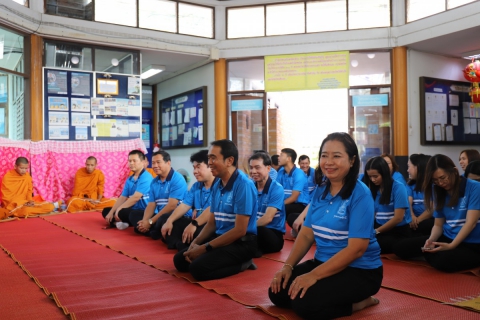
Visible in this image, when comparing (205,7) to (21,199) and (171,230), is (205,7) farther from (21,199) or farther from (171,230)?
(171,230)

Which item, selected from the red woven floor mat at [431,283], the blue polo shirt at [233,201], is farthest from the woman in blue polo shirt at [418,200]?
the blue polo shirt at [233,201]

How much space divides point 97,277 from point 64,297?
482 millimetres

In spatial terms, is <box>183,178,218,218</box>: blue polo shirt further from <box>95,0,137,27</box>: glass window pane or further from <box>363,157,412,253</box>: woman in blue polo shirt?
<box>95,0,137,27</box>: glass window pane

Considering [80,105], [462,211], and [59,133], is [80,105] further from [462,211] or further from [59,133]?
[462,211]

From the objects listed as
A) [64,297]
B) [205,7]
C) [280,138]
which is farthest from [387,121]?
[64,297]

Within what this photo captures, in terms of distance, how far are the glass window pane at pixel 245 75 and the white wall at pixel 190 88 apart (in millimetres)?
366

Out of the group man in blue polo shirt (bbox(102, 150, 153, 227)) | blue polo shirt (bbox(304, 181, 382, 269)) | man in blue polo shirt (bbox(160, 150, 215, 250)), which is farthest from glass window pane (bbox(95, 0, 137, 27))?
blue polo shirt (bbox(304, 181, 382, 269))

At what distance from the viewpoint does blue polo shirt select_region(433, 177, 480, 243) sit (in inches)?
122

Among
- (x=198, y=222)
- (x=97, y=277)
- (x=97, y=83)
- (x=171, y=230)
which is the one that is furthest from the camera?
(x=97, y=83)

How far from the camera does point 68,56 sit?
25.0 feet

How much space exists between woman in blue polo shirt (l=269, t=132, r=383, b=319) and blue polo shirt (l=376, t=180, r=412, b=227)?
60.8 inches

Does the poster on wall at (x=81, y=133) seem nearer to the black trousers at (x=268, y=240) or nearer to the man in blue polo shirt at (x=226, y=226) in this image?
the black trousers at (x=268, y=240)

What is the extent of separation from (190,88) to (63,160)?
119 inches

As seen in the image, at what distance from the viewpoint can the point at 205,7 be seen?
859cm
